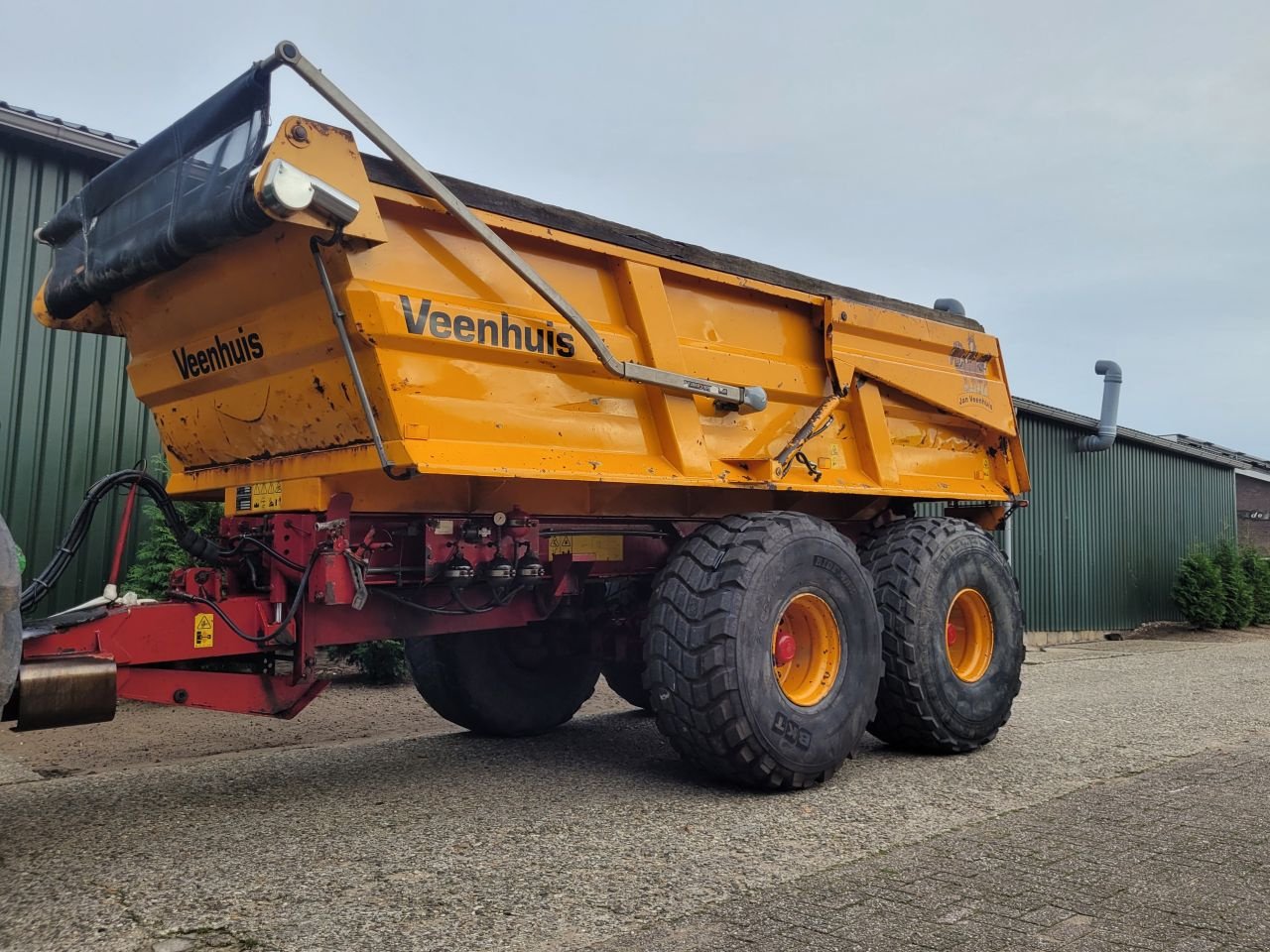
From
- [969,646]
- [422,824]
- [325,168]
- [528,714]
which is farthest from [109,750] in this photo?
[969,646]

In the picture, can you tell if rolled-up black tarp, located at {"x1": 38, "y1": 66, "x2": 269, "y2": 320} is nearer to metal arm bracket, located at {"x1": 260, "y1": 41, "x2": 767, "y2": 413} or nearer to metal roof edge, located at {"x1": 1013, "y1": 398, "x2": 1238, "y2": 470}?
metal arm bracket, located at {"x1": 260, "y1": 41, "x2": 767, "y2": 413}

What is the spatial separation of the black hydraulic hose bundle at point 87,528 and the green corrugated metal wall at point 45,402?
370 centimetres

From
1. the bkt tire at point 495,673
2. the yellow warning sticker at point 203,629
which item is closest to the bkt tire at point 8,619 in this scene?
the yellow warning sticker at point 203,629

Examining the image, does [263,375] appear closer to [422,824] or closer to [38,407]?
[422,824]

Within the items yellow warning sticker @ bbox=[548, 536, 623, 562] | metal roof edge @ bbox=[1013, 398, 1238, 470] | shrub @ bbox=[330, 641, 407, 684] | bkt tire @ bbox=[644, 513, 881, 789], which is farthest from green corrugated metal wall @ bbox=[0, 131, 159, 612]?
metal roof edge @ bbox=[1013, 398, 1238, 470]

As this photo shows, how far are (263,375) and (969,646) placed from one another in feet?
14.0

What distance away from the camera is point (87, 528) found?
433 centimetres

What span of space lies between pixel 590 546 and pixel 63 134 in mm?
5428

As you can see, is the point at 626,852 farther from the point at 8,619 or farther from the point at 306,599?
the point at 8,619

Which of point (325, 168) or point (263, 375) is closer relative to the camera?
point (325, 168)

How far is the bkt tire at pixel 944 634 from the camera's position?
5641 mm

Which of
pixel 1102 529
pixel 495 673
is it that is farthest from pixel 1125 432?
pixel 495 673

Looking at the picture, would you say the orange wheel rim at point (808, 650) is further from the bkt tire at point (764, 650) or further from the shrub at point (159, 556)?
the shrub at point (159, 556)

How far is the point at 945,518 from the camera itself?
6.31 meters
